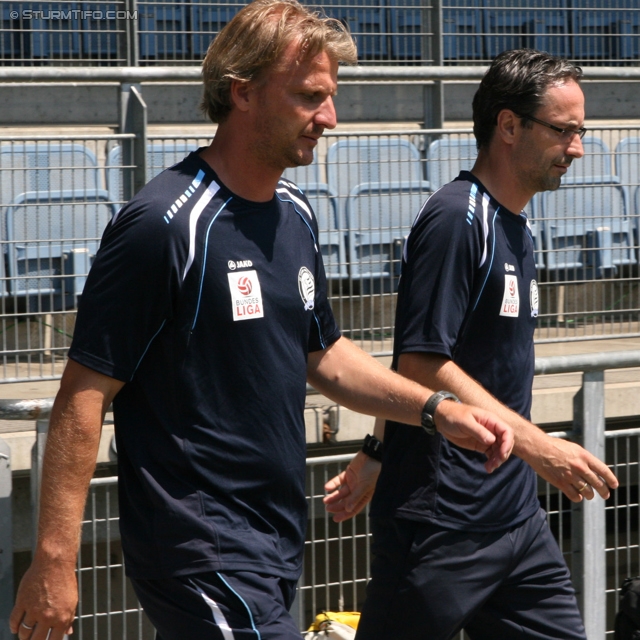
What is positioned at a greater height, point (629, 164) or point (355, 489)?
point (629, 164)

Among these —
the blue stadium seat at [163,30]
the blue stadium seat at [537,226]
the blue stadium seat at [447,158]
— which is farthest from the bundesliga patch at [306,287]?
the blue stadium seat at [163,30]

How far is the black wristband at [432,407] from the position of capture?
8.02ft

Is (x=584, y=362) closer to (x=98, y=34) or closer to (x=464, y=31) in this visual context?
(x=98, y=34)

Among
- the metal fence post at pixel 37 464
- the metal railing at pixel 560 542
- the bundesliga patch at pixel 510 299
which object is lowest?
the metal railing at pixel 560 542

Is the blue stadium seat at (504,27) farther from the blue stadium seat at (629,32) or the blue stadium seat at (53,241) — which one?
the blue stadium seat at (53,241)

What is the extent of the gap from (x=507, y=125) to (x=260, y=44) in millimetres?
985

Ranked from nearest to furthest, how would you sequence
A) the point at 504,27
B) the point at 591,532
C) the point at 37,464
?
the point at 37,464, the point at 591,532, the point at 504,27

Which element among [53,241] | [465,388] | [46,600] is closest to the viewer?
[46,600]

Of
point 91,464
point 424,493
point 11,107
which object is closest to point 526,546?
point 424,493

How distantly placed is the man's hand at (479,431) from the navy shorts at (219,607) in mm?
514

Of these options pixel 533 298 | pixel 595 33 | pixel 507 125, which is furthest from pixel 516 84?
pixel 595 33

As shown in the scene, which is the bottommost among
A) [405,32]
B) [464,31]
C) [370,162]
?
[370,162]

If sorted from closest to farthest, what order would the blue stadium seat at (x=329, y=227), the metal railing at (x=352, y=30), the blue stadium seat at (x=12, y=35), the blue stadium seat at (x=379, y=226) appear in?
1. the blue stadium seat at (x=329, y=227)
2. the blue stadium seat at (x=379, y=226)
3. the metal railing at (x=352, y=30)
4. the blue stadium seat at (x=12, y=35)

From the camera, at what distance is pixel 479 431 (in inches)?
90.0
